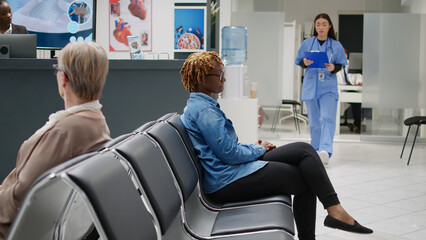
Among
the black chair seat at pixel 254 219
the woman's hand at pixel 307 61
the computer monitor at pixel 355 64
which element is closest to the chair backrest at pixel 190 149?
the black chair seat at pixel 254 219

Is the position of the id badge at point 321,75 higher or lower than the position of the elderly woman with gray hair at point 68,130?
higher

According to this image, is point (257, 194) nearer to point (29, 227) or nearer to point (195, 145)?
point (195, 145)

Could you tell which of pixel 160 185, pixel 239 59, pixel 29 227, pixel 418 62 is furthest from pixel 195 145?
pixel 418 62

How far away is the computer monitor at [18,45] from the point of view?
3.58m

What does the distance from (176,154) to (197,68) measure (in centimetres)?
62

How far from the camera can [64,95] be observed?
5.48 ft

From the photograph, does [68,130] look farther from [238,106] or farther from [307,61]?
A: [307,61]

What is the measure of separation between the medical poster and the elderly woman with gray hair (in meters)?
5.77

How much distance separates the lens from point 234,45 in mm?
6609

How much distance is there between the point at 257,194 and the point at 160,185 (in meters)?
0.89

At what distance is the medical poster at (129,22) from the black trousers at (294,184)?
16.8 feet

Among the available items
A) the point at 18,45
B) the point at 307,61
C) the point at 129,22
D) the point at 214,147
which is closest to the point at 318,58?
the point at 307,61

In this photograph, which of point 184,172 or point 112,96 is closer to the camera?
point 184,172

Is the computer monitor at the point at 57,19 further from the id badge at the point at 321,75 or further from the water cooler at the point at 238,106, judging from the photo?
the id badge at the point at 321,75
